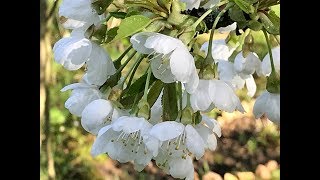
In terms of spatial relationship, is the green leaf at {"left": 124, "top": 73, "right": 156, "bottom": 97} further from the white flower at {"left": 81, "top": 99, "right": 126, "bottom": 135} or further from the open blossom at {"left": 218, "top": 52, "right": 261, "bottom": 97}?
the open blossom at {"left": 218, "top": 52, "right": 261, "bottom": 97}

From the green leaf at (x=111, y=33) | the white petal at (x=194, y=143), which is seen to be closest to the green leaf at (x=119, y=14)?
the green leaf at (x=111, y=33)

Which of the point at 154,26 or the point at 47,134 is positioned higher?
the point at 154,26

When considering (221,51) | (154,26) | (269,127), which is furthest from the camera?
(269,127)

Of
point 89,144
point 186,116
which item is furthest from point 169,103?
point 89,144

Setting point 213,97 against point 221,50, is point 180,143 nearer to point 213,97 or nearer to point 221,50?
point 213,97
